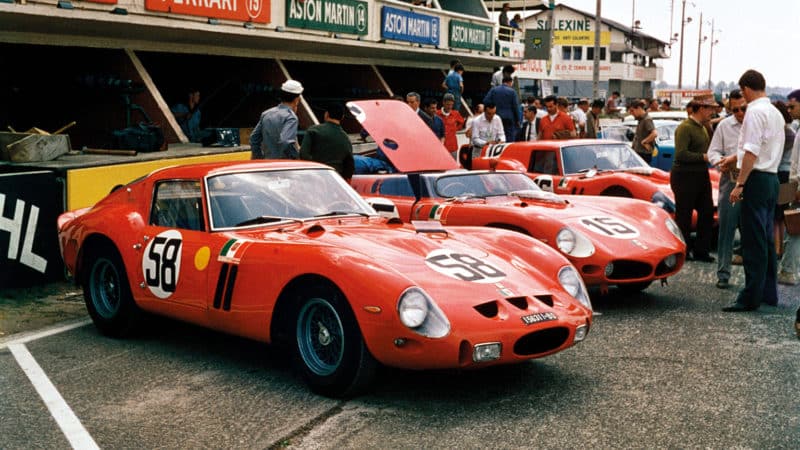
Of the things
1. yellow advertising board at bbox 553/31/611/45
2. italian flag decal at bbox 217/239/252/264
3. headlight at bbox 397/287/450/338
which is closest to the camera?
headlight at bbox 397/287/450/338

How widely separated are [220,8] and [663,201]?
8.14m

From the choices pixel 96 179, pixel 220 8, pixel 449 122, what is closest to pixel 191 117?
pixel 220 8

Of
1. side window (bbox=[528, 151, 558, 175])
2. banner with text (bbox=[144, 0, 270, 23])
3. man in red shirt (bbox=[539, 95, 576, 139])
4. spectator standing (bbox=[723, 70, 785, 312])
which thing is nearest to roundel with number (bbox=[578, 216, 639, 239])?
spectator standing (bbox=[723, 70, 785, 312])

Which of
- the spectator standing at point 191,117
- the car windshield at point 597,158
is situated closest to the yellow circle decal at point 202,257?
the car windshield at point 597,158

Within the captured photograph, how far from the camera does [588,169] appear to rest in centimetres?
1116

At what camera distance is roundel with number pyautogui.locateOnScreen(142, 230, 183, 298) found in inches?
233

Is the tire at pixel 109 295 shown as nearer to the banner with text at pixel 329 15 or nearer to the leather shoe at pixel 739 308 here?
the leather shoe at pixel 739 308

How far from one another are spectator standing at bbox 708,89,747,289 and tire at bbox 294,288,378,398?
452cm

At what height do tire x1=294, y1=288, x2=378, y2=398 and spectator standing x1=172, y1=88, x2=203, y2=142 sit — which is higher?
spectator standing x1=172, y1=88, x2=203, y2=142

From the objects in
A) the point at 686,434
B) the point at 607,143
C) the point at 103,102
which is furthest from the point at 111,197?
the point at 103,102

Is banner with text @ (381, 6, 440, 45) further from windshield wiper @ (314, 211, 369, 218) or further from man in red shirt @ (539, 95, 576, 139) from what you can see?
windshield wiper @ (314, 211, 369, 218)

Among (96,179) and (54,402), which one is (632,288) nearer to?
(54,402)

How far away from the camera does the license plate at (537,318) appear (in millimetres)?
4820

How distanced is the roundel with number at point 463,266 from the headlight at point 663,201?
577cm
